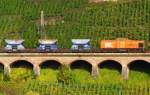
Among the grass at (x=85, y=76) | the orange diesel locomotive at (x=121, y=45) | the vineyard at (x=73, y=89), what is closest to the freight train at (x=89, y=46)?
the orange diesel locomotive at (x=121, y=45)

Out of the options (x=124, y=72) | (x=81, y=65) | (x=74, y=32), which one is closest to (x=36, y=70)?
(x=81, y=65)

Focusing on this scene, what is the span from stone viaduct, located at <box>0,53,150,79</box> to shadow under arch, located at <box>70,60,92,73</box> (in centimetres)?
109

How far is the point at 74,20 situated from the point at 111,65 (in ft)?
104

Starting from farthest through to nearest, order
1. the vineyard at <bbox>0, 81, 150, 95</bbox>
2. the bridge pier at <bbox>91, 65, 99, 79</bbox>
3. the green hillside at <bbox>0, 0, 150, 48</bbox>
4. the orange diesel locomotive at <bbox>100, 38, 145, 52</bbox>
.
→ the green hillside at <bbox>0, 0, 150, 48</bbox>
the orange diesel locomotive at <bbox>100, 38, 145, 52</bbox>
the bridge pier at <bbox>91, 65, 99, 79</bbox>
the vineyard at <bbox>0, 81, 150, 95</bbox>

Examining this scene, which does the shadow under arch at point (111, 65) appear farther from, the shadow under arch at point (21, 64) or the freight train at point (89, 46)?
the shadow under arch at point (21, 64)

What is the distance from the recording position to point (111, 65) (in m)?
130

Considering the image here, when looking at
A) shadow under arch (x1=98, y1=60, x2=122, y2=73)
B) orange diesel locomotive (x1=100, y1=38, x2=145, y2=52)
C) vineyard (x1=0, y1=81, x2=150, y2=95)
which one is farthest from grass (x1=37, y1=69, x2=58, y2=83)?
orange diesel locomotive (x1=100, y1=38, x2=145, y2=52)

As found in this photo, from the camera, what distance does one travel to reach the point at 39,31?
505 ft

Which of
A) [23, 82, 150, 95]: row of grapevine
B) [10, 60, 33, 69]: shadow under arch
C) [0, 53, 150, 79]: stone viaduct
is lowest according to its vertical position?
[23, 82, 150, 95]: row of grapevine

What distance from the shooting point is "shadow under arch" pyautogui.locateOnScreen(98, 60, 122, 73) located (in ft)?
424

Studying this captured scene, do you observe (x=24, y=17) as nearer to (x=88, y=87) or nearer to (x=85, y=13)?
(x=85, y=13)

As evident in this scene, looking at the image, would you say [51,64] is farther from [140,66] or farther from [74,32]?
[74,32]

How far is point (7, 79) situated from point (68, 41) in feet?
72.5

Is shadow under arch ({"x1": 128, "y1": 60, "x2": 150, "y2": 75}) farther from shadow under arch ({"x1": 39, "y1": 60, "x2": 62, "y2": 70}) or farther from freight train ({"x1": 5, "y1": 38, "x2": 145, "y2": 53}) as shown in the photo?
shadow under arch ({"x1": 39, "y1": 60, "x2": 62, "y2": 70})
